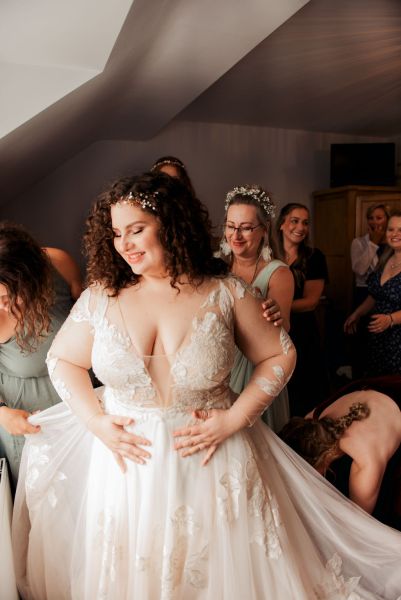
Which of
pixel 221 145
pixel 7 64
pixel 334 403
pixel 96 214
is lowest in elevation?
pixel 334 403

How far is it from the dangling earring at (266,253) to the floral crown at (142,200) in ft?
3.35

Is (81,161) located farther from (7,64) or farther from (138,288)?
(138,288)

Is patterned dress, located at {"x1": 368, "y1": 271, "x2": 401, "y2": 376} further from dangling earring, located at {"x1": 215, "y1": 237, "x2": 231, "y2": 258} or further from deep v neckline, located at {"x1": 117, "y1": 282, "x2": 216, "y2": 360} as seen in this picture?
deep v neckline, located at {"x1": 117, "y1": 282, "x2": 216, "y2": 360}

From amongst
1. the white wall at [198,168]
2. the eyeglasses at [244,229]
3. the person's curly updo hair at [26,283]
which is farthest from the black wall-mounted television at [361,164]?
the person's curly updo hair at [26,283]

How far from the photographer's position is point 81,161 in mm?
5062

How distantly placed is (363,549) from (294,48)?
117 inches

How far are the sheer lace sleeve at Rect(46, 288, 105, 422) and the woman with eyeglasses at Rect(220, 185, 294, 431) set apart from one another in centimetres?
86

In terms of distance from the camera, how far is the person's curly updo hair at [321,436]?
2.11m

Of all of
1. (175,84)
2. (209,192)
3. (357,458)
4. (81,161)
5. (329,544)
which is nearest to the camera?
(329,544)

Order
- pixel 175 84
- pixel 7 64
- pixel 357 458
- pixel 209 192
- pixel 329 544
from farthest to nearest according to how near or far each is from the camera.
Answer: pixel 209 192 → pixel 175 84 → pixel 7 64 → pixel 357 458 → pixel 329 544

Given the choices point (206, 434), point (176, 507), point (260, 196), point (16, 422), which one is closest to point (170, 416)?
point (206, 434)

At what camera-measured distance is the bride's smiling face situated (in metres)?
1.50

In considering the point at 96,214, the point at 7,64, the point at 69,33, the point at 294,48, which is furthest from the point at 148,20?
the point at 294,48

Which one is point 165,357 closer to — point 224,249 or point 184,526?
point 184,526
